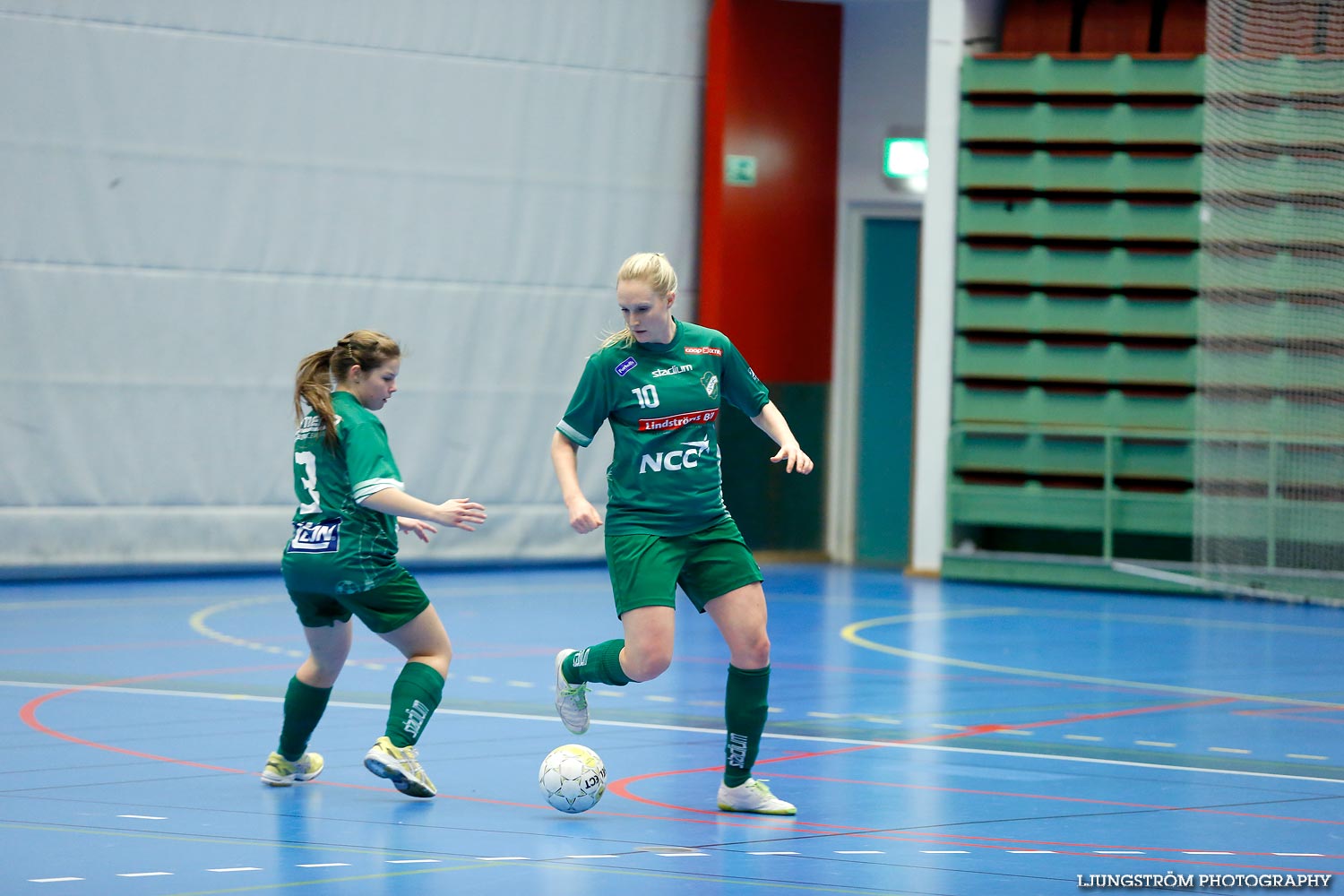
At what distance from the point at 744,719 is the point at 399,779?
122cm

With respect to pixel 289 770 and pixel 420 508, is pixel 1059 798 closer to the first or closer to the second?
pixel 420 508

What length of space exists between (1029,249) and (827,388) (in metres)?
2.97

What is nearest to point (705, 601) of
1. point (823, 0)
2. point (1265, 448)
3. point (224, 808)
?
point (224, 808)

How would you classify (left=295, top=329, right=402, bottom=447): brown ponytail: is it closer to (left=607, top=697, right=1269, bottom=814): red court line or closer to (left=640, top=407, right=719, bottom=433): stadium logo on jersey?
(left=640, top=407, right=719, bottom=433): stadium logo on jersey

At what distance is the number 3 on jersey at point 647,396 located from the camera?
667 cm

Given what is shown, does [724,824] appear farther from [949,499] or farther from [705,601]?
[949,499]

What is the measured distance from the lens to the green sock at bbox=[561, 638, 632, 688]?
673 centimetres

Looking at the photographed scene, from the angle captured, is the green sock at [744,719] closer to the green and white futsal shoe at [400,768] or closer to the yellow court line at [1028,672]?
the green and white futsal shoe at [400,768]

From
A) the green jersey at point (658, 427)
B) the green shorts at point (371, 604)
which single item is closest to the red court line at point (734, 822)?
the green shorts at point (371, 604)

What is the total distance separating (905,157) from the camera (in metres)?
18.8

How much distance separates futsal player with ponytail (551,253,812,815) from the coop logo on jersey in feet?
2.70

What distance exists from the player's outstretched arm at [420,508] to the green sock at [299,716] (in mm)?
809

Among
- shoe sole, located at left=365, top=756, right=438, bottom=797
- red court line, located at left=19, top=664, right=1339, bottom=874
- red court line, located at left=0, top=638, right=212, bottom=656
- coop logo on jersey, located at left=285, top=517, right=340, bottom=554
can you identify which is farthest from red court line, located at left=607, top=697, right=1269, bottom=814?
red court line, located at left=0, top=638, right=212, bottom=656

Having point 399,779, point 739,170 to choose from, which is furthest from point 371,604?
point 739,170
